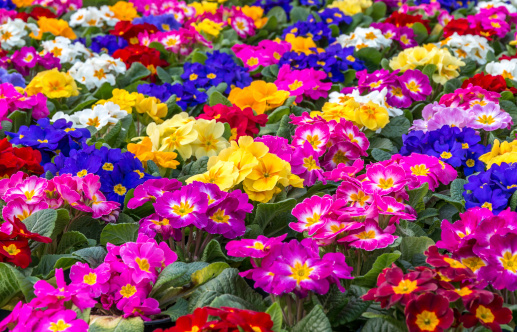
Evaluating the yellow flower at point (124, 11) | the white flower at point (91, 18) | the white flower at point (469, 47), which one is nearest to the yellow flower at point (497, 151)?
the white flower at point (469, 47)

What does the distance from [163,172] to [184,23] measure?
273cm

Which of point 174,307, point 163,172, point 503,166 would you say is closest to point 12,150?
point 163,172

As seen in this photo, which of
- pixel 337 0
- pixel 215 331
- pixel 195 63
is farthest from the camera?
pixel 337 0

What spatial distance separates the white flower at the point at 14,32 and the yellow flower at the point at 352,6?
2.45m

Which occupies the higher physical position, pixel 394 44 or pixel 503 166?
pixel 503 166

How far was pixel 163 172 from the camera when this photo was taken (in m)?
2.43

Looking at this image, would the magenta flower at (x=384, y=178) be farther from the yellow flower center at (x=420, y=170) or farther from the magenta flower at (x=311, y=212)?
the yellow flower center at (x=420, y=170)

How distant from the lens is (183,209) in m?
1.84

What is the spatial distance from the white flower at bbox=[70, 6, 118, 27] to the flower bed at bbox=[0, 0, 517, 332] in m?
0.89

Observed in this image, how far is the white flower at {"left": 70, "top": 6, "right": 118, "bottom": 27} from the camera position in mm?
4719

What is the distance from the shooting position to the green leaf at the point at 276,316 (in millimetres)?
1460

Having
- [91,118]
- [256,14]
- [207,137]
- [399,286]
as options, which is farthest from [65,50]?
[399,286]

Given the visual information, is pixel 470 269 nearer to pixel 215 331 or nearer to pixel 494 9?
pixel 215 331

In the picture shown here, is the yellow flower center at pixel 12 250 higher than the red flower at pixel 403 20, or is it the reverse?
the yellow flower center at pixel 12 250
